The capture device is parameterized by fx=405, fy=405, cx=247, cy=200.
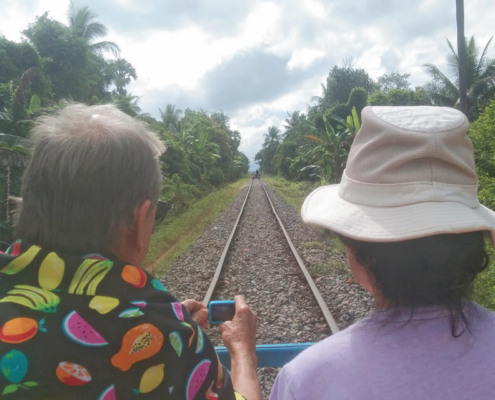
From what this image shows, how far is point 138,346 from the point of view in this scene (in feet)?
3.05

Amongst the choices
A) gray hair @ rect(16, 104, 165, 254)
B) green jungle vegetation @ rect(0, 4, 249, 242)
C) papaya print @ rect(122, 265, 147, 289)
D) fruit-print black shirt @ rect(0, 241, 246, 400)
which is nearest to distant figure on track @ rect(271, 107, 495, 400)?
fruit-print black shirt @ rect(0, 241, 246, 400)

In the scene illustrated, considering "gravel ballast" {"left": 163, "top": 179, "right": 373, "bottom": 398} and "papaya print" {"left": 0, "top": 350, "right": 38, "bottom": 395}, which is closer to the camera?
"papaya print" {"left": 0, "top": 350, "right": 38, "bottom": 395}

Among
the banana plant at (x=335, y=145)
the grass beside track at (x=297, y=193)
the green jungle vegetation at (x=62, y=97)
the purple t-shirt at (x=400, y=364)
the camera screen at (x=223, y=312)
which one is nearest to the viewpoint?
the purple t-shirt at (x=400, y=364)

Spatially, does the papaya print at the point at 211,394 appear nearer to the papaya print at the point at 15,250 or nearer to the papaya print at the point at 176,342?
the papaya print at the point at 176,342

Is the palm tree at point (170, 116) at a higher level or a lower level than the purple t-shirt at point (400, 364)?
higher

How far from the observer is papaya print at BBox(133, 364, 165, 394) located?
930 millimetres

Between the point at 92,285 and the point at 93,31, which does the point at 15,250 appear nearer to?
the point at 92,285

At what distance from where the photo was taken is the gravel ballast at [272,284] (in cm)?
442

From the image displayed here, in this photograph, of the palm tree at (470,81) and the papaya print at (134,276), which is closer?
the papaya print at (134,276)

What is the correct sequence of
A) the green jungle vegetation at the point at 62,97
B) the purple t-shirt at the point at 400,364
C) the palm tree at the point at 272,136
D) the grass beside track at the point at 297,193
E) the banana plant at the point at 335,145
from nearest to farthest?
the purple t-shirt at the point at 400,364 < the green jungle vegetation at the point at 62,97 < the banana plant at the point at 335,145 < the grass beside track at the point at 297,193 < the palm tree at the point at 272,136

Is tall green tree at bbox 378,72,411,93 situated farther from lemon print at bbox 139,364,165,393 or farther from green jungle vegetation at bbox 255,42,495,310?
lemon print at bbox 139,364,165,393

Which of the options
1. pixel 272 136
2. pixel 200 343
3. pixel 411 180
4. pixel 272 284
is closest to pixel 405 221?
pixel 411 180

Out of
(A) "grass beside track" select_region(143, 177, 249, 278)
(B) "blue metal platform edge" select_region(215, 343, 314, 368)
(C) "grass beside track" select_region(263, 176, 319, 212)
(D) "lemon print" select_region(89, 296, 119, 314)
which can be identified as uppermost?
(D) "lemon print" select_region(89, 296, 119, 314)

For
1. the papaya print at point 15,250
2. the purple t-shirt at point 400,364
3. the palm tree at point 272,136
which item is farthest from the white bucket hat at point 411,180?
the palm tree at point 272,136
